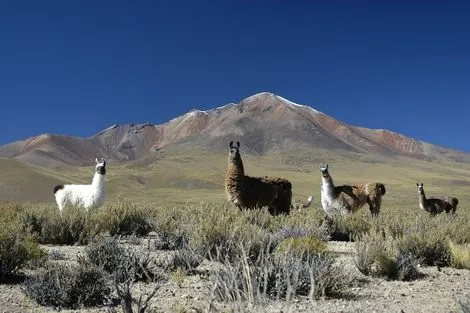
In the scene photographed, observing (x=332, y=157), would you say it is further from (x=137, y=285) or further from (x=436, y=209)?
(x=137, y=285)

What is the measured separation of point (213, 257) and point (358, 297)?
8.11 feet

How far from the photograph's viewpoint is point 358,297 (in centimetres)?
627

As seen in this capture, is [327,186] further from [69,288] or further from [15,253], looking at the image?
[69,288]

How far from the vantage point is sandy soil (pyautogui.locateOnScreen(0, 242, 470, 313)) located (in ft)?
18.7

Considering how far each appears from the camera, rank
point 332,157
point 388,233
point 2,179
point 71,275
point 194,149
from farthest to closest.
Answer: point 194,149, point 332,157, point 2,179, point 388,233, point 71,275

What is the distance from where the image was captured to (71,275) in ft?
21.4

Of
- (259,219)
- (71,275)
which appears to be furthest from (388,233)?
(71,275)

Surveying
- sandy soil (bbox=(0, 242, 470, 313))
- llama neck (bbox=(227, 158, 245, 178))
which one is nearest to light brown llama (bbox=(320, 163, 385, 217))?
llama neck (bbox=(227, 158, 245, 178))

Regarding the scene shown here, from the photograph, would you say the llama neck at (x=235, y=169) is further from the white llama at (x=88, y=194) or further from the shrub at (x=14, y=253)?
the shrub at (x=14, y=253)

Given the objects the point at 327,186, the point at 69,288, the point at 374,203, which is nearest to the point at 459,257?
the point at 69,288

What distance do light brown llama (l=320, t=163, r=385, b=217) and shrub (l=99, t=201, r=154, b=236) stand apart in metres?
3.89

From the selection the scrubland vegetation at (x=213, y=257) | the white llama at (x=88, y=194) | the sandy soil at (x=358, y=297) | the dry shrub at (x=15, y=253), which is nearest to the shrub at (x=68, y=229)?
the scrubland vegetation at (x=213, y=257)

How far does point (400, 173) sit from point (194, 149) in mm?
67608

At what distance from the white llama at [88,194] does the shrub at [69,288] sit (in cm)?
605
